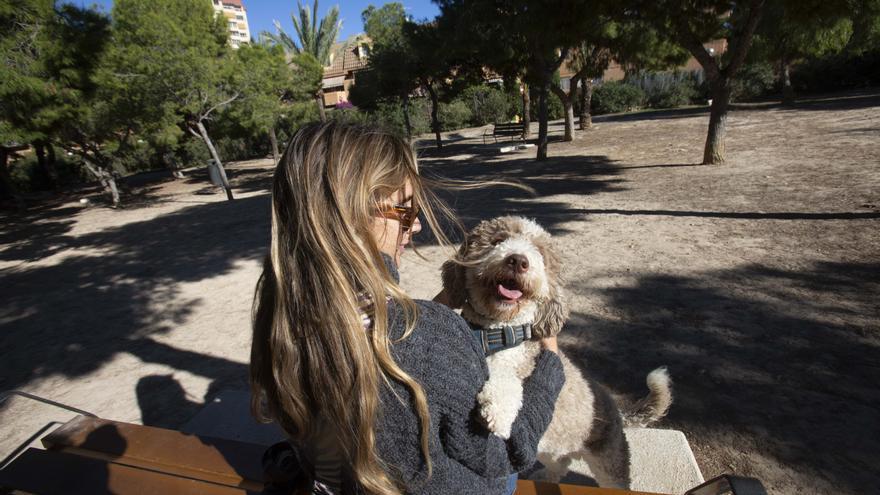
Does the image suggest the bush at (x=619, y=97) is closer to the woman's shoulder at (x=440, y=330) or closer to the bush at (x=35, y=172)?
the bush at (x=35, y=172)

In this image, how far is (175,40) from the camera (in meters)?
11.8

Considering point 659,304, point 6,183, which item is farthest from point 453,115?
point 659,304

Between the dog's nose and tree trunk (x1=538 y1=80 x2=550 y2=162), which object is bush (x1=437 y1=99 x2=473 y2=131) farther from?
the dog's nose

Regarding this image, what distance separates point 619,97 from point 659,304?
106 feet

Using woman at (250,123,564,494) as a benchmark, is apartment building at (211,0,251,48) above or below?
above

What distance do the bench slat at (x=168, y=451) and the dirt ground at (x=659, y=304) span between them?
3.94 ft

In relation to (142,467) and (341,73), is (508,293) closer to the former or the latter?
(142,467)

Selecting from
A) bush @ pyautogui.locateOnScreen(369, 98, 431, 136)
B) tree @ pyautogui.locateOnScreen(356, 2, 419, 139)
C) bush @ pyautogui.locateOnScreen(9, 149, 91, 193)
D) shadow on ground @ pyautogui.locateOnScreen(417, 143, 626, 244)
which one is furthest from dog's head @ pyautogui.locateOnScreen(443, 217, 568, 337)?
bush @ pyautogui.locateOnScreen(9, 149, 91, 193)

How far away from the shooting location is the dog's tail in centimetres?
222

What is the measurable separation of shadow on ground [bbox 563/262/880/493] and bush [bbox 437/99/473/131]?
2936 centimetres

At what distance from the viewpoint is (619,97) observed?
105 feet

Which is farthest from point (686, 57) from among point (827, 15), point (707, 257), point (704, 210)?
point (707, 257)

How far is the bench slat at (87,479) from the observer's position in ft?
5.56

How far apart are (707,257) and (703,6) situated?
747cm
